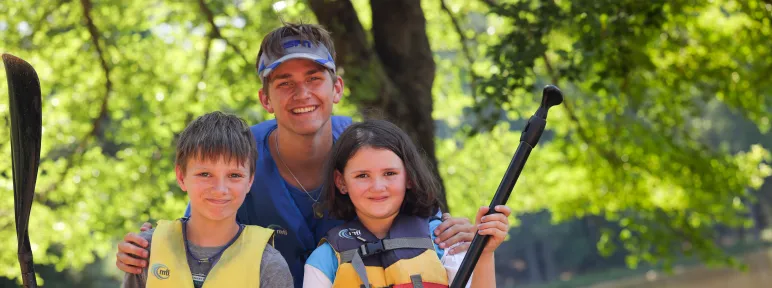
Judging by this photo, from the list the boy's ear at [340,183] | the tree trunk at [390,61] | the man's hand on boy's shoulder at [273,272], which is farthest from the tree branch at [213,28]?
the man's hand on boy's shoulder at [273,272]

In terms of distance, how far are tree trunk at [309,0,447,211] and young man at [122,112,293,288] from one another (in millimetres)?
3824

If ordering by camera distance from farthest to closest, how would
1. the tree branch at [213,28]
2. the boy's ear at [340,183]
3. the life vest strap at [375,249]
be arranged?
the tree branch at [213,28] < the boy's ear at [340,183] < the life vest strap at [375,249]

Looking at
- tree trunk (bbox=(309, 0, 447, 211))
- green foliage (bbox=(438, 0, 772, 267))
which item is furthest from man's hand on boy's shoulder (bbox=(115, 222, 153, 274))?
green foliage (bbox=(438, 0, 772, 267))

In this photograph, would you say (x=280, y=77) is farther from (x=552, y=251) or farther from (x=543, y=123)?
(x=552, y=251)

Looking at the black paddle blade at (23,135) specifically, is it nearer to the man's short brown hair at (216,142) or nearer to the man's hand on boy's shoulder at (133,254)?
the man's hand on boy's shoulder at (133,254)

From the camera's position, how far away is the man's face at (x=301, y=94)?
391cm

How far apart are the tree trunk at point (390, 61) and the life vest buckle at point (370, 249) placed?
3.74 metres

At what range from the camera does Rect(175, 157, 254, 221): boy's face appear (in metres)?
3.27

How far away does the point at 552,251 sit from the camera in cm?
4816

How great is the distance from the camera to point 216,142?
3289 millimetres

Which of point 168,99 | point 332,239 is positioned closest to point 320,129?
point 332,239

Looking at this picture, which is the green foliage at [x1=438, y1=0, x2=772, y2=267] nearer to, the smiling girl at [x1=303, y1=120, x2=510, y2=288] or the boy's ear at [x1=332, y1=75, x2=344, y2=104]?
the boy's ear at [x1=332, y1=75, x2=344, y2=104]

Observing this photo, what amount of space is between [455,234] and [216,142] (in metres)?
0.97

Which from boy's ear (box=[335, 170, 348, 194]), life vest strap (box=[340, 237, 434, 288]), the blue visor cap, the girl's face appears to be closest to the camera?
life vest strap (box=[340, 237, 434, 288])
